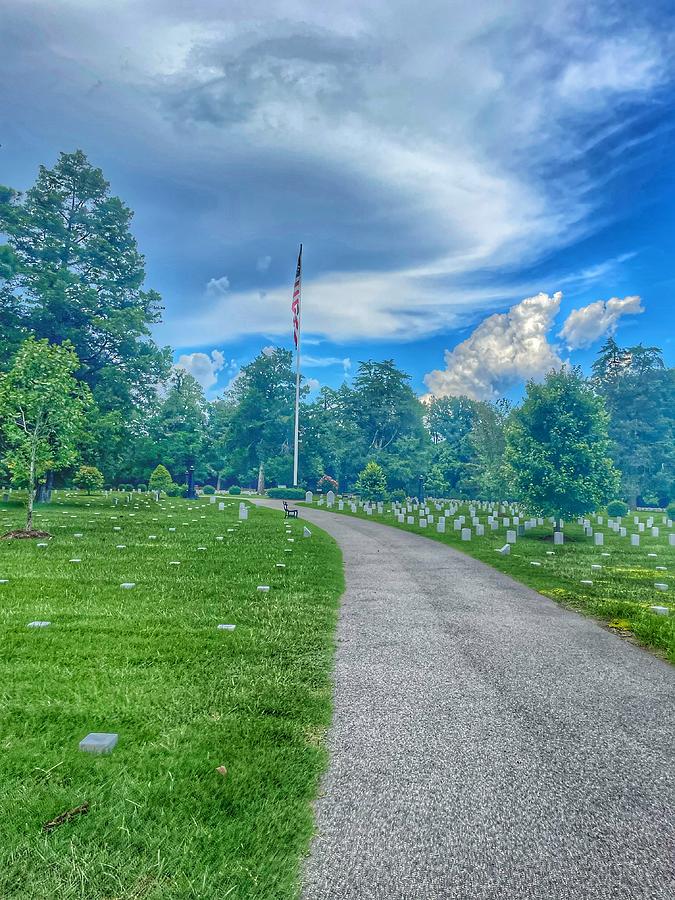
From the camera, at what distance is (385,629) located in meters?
6.58

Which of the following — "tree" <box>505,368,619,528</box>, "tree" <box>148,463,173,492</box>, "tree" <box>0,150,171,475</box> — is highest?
"tree" <box>0,150,171,475</box>

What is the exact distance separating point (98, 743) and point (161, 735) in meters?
0.45

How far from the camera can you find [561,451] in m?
20.9

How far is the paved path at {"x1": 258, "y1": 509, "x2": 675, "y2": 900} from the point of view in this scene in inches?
94.6

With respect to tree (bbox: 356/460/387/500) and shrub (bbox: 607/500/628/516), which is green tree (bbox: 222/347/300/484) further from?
shrub (bbox: 607/500/628/516)

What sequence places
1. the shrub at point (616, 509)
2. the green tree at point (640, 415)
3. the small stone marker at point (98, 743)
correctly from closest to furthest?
1. the small stone marker at point (98, 743)
2. the shrub at point (616, 509)
3. the green tree at point (640, 415)

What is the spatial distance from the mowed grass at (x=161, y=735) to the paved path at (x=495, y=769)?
326 millimetres

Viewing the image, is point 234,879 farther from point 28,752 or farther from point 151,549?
point 151,549

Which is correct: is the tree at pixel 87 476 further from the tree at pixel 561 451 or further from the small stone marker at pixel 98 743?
the small stone marker at pixel 98 743

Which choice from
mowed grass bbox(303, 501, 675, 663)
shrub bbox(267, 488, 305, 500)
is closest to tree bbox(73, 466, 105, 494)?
shrub bbox(267, 488, 305, 500)

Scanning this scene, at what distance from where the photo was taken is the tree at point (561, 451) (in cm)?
2038

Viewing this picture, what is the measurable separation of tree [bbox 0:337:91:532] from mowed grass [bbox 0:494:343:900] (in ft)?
30.7

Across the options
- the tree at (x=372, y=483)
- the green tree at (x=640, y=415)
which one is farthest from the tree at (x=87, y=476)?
the green tree at (x=640, y=415)

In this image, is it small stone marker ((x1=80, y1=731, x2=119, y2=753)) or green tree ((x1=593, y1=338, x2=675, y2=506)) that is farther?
green tree ((x1=593, y1=338, x2=675, y2=506))
